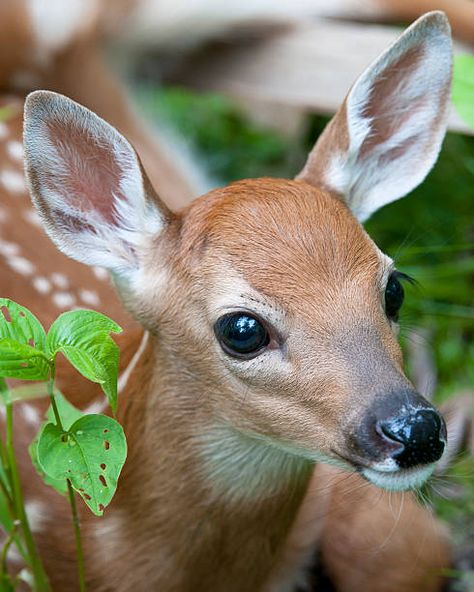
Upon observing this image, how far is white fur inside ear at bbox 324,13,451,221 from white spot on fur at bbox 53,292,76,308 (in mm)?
878

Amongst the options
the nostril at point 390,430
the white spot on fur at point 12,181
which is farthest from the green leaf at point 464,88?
the white spot on fur at point 12,181

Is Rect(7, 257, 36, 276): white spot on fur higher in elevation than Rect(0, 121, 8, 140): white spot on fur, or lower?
lower

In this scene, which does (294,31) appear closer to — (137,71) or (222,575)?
(137,71)

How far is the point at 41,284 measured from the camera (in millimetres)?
3482

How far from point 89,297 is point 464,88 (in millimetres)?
1258

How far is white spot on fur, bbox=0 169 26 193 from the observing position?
3920mm

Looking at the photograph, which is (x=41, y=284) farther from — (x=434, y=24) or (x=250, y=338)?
(x=434, y=24)

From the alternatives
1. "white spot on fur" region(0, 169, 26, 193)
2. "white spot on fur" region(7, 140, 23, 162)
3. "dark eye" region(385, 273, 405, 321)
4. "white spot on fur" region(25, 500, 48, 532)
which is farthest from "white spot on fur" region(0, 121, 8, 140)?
"dark eye" region(385, 273, 405, 321)

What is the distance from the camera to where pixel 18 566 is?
3061 mm

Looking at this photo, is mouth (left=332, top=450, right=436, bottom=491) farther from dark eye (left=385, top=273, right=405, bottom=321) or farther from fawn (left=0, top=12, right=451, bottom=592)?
dark eye (left=385, top=273, right=405, bottom=321)

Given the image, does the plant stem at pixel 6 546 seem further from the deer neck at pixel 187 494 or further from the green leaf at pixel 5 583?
the deer neck at pixel 187 494

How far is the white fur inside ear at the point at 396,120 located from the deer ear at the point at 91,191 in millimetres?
442

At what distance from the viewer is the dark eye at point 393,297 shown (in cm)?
262

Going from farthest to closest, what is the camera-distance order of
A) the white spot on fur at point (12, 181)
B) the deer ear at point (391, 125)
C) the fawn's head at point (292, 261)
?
the white spot on fur at point (12, 181), the deer ear at point (391, 125), the fawn's head at point (292, 261)
